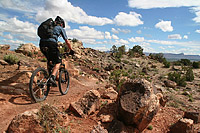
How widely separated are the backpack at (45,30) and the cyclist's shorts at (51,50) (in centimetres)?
18

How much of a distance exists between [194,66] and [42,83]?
29924 millimetres

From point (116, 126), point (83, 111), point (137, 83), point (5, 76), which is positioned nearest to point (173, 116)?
point (137, 83)

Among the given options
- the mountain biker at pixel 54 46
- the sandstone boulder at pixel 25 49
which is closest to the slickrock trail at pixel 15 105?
the mountain biker at pixel 54 46

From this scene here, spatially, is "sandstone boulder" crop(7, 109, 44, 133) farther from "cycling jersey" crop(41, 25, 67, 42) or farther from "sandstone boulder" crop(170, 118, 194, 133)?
"sandstone boulder" crop(170, 118, 194, 133)

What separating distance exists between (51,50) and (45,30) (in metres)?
0.55

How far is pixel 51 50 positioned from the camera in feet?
13.2

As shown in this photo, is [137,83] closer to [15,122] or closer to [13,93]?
[15,122]

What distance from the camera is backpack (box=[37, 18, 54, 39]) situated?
3.85m

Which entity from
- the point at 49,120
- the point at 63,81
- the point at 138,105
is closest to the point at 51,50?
the point at 63,81

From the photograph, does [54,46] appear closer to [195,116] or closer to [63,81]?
[63,81]

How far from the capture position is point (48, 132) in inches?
97.1

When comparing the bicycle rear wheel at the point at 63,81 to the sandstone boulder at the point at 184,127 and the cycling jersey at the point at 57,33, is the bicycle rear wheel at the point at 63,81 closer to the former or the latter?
the cycling jersey at the point at 57,33

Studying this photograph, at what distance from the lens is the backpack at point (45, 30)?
385 cm

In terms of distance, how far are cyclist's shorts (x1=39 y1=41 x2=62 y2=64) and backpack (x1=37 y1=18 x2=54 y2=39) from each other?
0.18 meters
